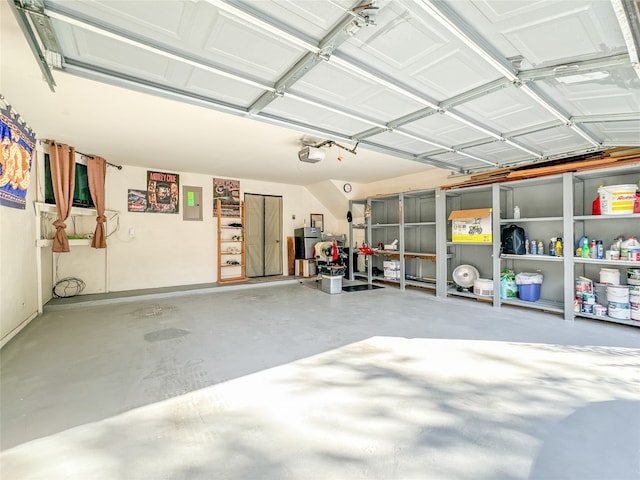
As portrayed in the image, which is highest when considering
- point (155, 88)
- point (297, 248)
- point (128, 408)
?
point (155, 88)

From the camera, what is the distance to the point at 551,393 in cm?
210

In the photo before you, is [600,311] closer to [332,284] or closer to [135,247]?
[332,284]

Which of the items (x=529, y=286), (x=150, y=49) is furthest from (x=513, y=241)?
(x=150, y=49)

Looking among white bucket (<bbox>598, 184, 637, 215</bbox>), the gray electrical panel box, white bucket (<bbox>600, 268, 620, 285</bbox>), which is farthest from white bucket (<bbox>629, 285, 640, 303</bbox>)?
the gray electrical panel box

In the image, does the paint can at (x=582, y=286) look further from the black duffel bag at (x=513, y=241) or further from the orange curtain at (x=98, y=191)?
the orange curtain at (x=98, y=191)

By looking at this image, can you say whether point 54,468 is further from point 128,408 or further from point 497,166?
point 497,166

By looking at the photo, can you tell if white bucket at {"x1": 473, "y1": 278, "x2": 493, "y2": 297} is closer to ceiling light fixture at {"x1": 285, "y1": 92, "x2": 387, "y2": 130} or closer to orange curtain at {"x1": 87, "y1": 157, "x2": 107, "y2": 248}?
ceiling light fixture at {"x1": 285, "y1": 92, "x2": 387, "y2": 130}

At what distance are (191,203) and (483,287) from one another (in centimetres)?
661

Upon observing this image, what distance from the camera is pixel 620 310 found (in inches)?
143

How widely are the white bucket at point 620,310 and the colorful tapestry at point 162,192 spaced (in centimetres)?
808

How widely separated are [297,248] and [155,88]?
5932mm

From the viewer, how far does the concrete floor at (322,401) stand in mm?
1452

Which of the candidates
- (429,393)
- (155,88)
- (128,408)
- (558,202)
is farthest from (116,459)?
(558,202)

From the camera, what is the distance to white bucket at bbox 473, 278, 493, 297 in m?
4.88
